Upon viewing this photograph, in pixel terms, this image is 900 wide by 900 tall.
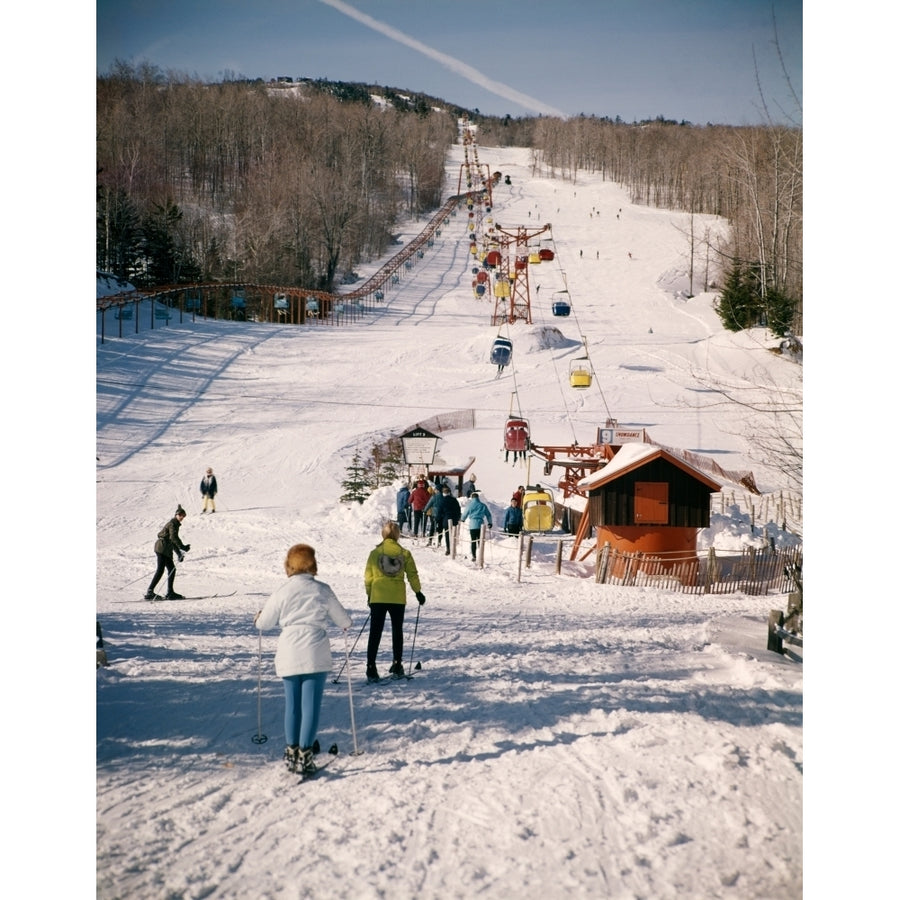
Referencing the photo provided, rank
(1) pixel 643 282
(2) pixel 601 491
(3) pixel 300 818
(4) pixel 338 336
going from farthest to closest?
1. (1) pixel 643 282
2. (4) pixel 338 336
3. (2) pixel 601 491
4. (3) pixel 300 818

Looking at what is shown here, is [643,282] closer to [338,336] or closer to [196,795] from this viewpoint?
[338,336]

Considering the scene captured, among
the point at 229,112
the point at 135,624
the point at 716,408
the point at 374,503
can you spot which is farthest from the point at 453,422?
the point at 135,624

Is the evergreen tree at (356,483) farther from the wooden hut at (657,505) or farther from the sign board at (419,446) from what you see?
the wooden hut at (657,505)

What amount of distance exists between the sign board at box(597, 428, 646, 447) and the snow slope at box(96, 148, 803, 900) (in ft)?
0.71

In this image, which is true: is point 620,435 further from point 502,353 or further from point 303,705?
point 303,705

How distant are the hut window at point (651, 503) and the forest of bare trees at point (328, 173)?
189 cm

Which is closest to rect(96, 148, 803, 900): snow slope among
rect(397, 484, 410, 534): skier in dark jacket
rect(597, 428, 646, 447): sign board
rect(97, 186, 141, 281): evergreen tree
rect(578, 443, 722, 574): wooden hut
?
rect(597, 428, 646, 447): sign board

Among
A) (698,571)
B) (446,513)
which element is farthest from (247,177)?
(698,571)

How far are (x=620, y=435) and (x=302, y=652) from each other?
32.8ft

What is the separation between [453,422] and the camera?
12.3 meters

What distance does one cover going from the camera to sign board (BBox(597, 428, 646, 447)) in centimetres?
1210

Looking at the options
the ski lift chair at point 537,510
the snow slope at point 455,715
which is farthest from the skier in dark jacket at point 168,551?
the ski lift chair at point 537,510

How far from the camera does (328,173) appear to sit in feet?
Answer: 39.4
